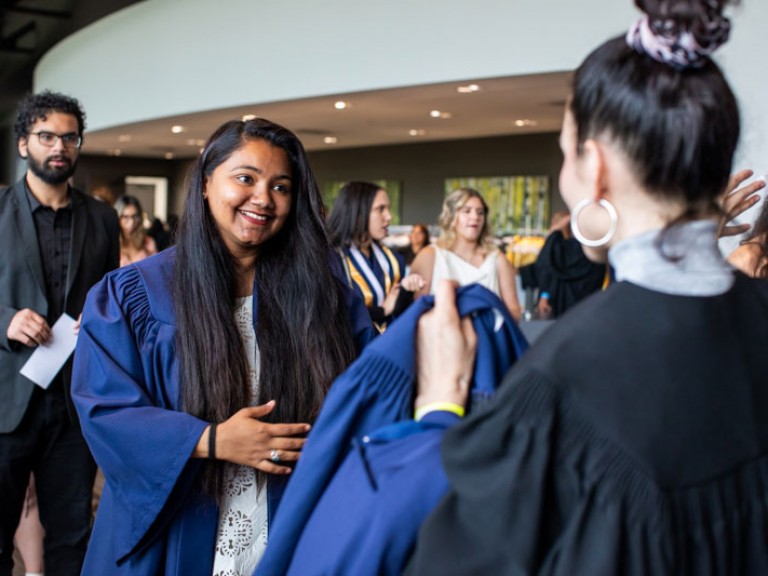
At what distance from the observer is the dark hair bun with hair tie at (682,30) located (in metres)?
1.03

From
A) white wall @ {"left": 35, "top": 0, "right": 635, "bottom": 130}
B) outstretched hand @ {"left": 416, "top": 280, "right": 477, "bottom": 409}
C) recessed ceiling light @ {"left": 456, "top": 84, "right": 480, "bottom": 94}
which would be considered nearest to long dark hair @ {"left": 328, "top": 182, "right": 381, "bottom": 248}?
white wall @ {"left": 35, "top": 0, "right": 635, "bottom": 130}

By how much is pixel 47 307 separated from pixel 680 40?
2662mm

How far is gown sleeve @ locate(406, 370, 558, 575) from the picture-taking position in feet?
3.34

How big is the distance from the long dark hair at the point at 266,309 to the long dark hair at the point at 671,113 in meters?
1.21

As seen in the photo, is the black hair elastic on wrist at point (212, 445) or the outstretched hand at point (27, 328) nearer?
the black hair elastic on wrist at point (212, 445)

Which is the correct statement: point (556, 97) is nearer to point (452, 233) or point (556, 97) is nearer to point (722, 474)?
point (452, 233)

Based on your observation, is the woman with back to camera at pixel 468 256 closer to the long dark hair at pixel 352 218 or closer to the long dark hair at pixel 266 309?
the long dark hair at pixel 352 218

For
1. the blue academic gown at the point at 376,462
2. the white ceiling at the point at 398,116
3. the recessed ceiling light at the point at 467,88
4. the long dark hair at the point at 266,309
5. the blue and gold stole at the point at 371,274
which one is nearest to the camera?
the blue academic gown at the point at 376,462

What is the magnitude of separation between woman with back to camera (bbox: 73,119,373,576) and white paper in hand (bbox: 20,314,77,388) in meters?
1.09

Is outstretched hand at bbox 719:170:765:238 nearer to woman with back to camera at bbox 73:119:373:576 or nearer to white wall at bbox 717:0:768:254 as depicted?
woman with back to camera at bbox 73:119:373:576

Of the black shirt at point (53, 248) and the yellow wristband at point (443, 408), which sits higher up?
the black shirt at point (53, 248)

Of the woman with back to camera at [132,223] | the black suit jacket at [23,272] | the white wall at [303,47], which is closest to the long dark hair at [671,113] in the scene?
the black suit jacket at [23,272]

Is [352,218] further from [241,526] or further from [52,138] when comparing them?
[241,526]

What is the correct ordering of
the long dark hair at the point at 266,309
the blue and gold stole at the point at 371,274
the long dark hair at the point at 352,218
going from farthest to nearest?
the long dark hair at the point at 352,218, the blue and gold stole at the point at 371,274, the long dark hair at the point at 266,309
